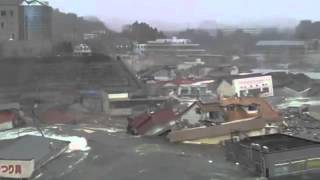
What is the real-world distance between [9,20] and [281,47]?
1745 inches

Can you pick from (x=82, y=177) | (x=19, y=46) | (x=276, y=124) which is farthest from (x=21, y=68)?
(x=82, y=177)

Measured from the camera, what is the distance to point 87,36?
373 feet

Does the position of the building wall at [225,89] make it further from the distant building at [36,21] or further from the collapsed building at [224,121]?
the distant building at [36,21]

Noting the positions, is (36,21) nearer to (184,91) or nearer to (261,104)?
(184,91)

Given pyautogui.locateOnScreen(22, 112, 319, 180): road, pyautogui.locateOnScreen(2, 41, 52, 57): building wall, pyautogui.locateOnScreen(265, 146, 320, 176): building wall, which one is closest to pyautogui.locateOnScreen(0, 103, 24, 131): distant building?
pyautogui.locateOnScreen(22, 112, 319, 180): road

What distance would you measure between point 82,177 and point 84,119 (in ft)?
76.8

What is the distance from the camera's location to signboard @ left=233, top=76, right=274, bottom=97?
183 ft

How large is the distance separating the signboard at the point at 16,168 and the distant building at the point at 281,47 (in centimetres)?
8333

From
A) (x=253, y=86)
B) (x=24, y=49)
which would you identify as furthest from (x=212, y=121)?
(x=24, y=49)

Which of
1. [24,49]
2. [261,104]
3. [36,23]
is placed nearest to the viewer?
[261,104]

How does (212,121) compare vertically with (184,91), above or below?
above

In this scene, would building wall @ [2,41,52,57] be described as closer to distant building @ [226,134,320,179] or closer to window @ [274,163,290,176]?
distant building @ [226,134,320,179]

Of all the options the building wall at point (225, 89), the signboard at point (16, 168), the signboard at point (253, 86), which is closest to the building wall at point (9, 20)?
the building wall at point (225, 89)

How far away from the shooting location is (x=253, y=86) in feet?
188
